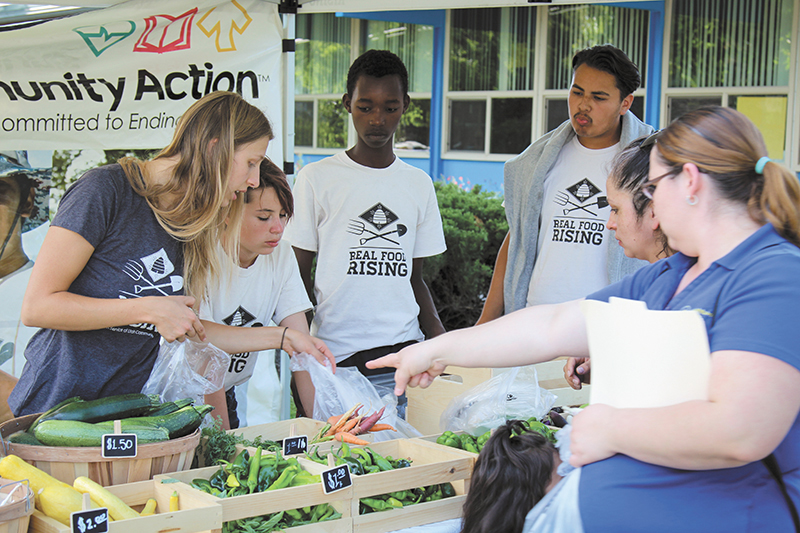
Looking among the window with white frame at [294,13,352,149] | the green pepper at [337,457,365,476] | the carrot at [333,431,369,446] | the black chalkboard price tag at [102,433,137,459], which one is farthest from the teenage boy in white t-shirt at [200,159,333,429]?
the window with white frame at [294,13,352,149]

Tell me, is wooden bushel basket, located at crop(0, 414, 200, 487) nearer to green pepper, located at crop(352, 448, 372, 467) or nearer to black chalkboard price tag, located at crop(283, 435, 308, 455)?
black chalkboard price tag, located at crop(283, 435, 308, 455)

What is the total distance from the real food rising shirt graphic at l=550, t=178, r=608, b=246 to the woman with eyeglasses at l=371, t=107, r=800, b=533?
5.46 feet

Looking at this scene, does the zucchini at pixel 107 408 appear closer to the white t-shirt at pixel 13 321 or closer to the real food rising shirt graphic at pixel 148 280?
the real food rising shirt graphic at pixel 148 280

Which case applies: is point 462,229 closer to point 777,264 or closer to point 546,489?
point 546,489

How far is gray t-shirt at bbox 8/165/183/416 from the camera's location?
207 cm

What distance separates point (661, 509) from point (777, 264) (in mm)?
462

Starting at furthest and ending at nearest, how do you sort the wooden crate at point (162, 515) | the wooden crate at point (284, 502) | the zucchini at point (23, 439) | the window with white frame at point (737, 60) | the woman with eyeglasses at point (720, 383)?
the window with white frame at point (737, 60) < the zucchini at point (23, 439) < the wooden crate at point (284, 502) < the wooden crate at point (162, 515) < the woman with eyeglasses at point (720, 383)

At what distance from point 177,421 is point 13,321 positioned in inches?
83.1

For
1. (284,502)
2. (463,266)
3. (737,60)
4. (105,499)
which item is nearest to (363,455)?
(284,502)

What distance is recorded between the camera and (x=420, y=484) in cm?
203

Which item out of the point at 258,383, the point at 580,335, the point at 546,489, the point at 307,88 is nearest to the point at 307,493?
the point at 546,489

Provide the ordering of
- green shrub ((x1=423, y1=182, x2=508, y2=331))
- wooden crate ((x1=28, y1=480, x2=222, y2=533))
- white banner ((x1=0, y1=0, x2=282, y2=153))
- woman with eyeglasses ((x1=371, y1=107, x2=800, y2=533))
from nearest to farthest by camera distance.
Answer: woman with eyeglasses ((x1=371, y1=107, x2=800, y2=533)), wooden crate ((x1=28, y1=480, x2=222, y2=533)), white banner ((x1=0, y1=0, x2=282, y2=153)), green shrub ((x1=423, y1=182, x2=508, y2=331))

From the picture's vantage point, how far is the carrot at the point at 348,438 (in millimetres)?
2262

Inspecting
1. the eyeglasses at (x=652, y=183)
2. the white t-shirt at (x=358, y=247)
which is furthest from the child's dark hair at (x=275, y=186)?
the eyeglasses at (x=652, y=183)
